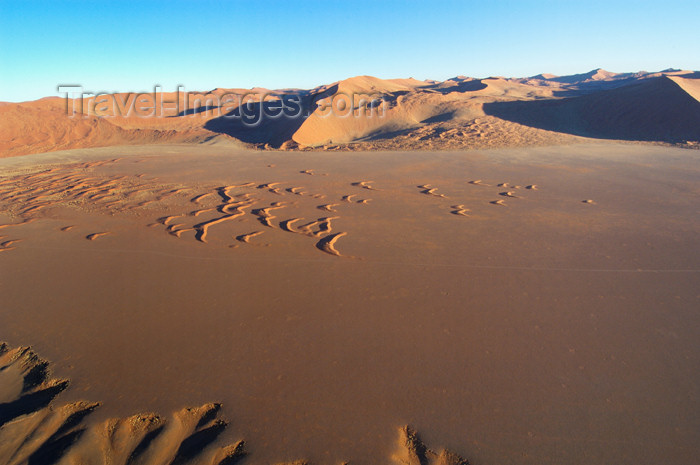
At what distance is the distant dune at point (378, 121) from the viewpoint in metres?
17.3

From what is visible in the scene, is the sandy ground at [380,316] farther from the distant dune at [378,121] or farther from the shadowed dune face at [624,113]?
the shadowed dune face at [624,113]

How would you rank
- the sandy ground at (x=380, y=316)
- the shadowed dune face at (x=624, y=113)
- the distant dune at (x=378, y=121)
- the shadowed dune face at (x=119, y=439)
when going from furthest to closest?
the distant dune at (x=378, y=121) → the shadowed dune face at (x=624, y=113) → the sandy ground at (x=380, y=316) → the shadowed dune face at (x=119, y=439)

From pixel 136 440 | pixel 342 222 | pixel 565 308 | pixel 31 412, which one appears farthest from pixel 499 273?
pixel 31 412

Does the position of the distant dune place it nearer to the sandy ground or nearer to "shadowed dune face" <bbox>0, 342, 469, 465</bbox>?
the sandy ground

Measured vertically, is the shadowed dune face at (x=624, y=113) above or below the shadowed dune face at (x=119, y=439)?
above

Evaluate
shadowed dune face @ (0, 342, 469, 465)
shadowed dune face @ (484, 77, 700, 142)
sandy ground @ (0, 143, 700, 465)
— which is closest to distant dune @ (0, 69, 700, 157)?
shadowed dune face @ (484, 77, 700, 142)

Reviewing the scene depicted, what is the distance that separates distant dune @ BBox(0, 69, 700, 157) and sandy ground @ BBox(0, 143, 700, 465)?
10.6 meters

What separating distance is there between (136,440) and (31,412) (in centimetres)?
82

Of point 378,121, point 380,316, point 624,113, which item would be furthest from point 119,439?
point 624,113

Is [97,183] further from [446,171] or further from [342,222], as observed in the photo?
[446,171]

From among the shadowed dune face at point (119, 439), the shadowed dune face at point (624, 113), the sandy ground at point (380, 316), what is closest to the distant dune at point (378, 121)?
the shadowed dune face at point (624, 113)

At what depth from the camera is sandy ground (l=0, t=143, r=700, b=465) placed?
244 cm

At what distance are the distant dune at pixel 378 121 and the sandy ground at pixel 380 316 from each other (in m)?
10.6

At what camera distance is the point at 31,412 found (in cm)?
252
